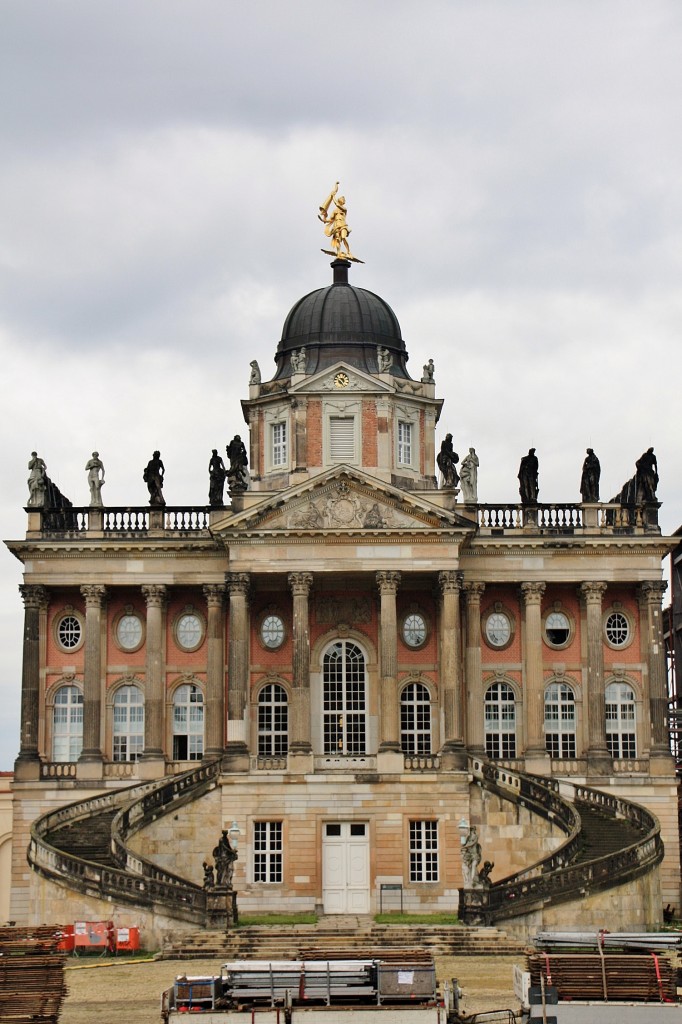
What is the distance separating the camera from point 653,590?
63750 mm

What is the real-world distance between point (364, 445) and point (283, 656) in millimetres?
7803

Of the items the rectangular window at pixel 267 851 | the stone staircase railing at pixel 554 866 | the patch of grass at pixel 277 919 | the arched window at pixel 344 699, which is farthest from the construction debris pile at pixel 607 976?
the arched window at pixel 344 699

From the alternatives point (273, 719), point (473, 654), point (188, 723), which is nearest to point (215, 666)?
point (188, 723)

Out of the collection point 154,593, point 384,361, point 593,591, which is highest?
point 384,361

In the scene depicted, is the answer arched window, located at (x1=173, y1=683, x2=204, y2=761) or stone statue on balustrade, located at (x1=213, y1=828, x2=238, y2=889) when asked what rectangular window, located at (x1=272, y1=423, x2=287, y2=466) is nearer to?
arched window, located at (x1=173, y1=683, x2=204, y2=761)

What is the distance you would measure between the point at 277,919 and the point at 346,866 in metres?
4.35

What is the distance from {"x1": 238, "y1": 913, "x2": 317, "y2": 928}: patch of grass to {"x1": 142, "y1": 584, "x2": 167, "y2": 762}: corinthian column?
8.17 meters

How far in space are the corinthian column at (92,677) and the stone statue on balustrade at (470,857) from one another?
47.7ft

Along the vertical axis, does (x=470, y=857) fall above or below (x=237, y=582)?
below

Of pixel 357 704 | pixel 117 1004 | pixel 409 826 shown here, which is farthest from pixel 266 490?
pixel 117 1004

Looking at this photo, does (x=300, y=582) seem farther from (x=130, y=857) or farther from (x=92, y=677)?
(x=130, y=857)

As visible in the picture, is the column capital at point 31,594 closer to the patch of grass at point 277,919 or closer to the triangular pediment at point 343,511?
the triangular pediment at point 343,511

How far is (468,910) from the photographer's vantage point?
2026 inches

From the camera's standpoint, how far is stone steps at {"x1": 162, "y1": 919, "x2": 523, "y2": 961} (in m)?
46.5
